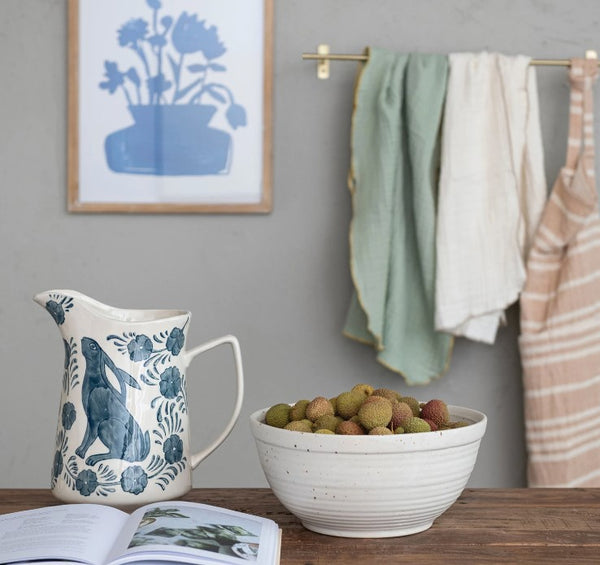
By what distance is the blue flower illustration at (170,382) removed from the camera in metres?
0.90

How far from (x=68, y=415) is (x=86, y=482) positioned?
73 millimetres

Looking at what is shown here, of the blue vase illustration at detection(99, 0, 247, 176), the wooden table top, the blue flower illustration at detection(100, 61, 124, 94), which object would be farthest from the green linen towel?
the wooden table top

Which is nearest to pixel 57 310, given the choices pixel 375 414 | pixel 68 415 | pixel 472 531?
pixel 68 415

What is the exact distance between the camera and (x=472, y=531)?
0.83 meters

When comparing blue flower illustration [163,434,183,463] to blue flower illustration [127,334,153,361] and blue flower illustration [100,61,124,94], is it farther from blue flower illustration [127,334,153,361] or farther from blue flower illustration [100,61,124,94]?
blue flower illustration [100,61,124,94]

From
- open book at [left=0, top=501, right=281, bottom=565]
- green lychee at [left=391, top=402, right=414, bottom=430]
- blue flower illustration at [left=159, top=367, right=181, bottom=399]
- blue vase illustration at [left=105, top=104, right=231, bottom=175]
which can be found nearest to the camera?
open book at [left=0, top=501, right=281, bottom=565]

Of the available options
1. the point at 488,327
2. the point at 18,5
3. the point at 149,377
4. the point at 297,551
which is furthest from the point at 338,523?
the point at 18,5

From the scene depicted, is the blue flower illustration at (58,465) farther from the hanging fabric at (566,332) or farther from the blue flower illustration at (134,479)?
the hanging fabric at (566,332)

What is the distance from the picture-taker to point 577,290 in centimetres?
176

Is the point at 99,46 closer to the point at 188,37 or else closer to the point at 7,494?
the point at 188,37

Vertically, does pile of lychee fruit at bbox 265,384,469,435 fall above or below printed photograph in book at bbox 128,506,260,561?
above

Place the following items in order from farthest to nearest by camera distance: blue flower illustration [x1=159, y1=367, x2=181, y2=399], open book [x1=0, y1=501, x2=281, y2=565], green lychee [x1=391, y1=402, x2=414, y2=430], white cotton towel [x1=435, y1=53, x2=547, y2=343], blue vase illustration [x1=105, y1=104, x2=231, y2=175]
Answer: blue vase illustration [x1=105, y1=104, x2=231, y2=175] → white cotton towel [x1=435, y1=53, x2=547, y2=343] → blue flower illustration [x1=159, y1=367, x2=181, y2=399] → green lychee [x1=391, y1=402, x2=414, y2=430] → open book [x1=0, y1=501, x2=281, y2=565]

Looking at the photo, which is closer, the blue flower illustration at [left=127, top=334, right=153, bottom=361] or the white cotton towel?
the blue flower illustration at [left=127, top=334, right=153, bottom=361]

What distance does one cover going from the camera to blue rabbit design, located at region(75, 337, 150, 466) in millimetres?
870
